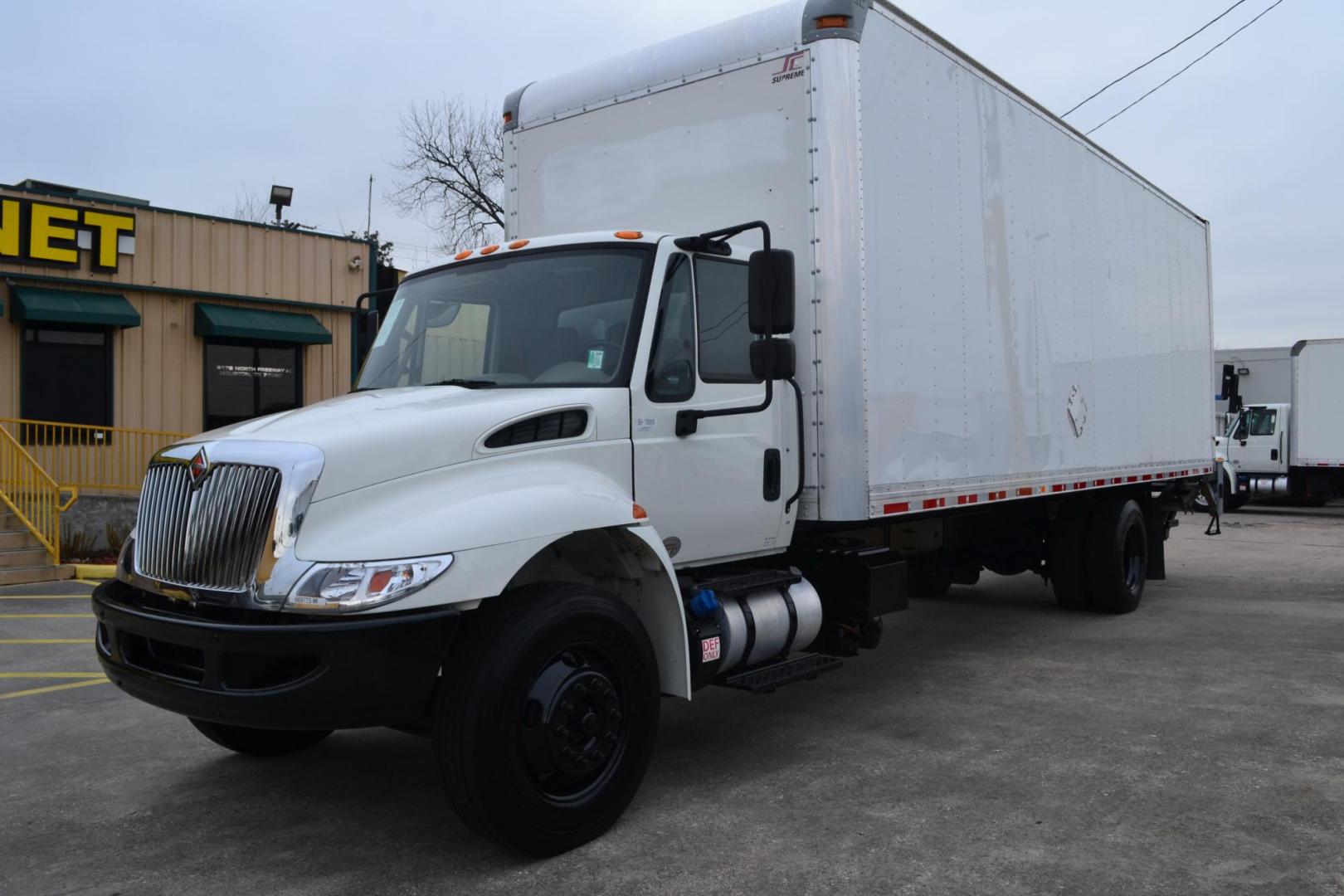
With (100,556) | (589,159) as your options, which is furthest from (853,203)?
(100,556)

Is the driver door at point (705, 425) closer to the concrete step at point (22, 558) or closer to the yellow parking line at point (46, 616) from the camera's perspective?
the yellow parking line at point (46, 616)

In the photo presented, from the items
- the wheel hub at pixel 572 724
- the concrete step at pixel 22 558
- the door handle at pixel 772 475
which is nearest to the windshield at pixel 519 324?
the door handle at pixel 772 475

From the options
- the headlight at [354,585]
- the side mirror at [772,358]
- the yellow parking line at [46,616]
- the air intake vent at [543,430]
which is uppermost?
the side mirror at [772,358]

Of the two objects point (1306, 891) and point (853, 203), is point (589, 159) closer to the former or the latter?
point (853, 203)

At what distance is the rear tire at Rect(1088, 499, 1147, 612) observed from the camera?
9508 mm

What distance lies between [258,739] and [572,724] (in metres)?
2.12

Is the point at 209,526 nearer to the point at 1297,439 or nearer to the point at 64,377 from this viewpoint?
the point at 64,377

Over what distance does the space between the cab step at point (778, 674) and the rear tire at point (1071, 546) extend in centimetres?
476

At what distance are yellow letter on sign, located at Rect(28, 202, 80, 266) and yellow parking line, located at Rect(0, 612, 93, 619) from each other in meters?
7.45

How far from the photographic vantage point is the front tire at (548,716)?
12.5 ft

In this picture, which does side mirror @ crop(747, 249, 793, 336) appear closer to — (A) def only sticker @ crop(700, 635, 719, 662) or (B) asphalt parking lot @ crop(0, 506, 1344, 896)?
(A) def only sticker @ crop(700, 635, 719, 662)

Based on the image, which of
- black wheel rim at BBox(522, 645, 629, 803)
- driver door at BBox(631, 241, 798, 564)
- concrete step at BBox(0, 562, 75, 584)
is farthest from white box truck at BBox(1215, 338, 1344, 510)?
black wheel rim at BBox(522, 645, 629, 803)

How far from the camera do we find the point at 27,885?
12.9ft

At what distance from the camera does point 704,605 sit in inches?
195
